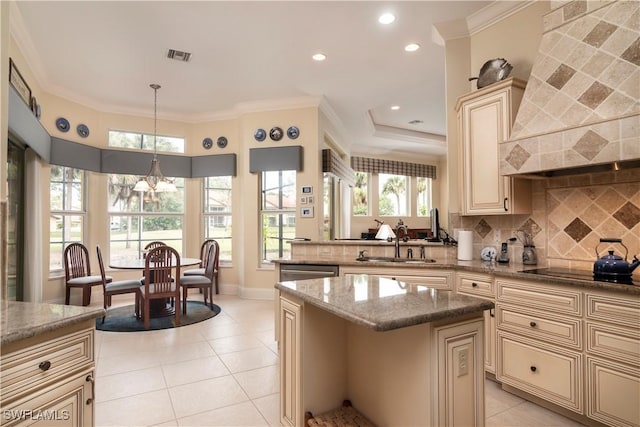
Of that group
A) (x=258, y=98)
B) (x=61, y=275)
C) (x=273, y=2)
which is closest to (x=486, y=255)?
(x=273, y=2)

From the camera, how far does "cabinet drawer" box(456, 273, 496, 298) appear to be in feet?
8.59

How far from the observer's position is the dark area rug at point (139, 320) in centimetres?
407

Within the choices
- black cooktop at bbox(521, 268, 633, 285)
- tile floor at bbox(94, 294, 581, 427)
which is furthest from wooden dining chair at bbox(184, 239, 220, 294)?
black cooktop at bbox(521, 268, 633, 285)

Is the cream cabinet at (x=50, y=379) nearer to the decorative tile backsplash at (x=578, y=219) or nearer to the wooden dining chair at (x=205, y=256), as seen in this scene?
the decorative tile backsplash at (x=578, y=219)

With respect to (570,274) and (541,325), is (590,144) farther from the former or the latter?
(541,325)

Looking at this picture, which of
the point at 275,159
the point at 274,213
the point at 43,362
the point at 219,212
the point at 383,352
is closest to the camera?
the point at 43,362

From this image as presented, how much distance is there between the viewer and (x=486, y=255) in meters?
3.08

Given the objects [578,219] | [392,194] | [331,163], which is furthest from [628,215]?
[392,194]

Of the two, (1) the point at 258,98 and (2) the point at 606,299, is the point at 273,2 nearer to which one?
(1) the point at 258,98

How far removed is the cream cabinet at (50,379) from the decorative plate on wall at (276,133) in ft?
13.9

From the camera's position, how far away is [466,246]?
3193 mm

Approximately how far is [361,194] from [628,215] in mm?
6329

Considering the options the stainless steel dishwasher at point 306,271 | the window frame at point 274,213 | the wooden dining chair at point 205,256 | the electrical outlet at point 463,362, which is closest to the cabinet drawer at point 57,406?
the electrical outlet at point 463,362

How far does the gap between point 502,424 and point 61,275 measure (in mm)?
5683
